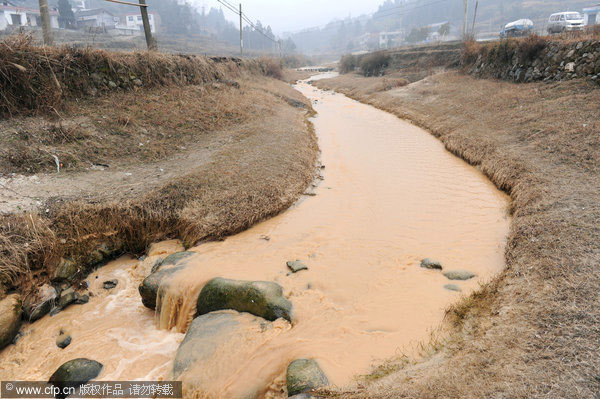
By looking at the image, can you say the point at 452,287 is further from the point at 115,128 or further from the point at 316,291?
the point at 115,128

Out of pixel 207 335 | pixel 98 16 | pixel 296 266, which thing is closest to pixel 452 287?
pixel 296 266

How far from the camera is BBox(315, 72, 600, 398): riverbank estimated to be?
377cm

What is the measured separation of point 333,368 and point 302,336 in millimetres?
893

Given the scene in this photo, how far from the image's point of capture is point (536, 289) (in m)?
5.39

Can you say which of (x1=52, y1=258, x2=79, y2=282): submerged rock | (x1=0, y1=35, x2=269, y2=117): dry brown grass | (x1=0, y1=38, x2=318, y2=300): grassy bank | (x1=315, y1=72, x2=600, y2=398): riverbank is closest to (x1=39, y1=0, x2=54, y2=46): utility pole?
(x1=0, y1=35, x2=269, y2=117): dry brown grass

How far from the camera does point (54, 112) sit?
11.3m

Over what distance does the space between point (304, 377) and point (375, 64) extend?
48.2 metres

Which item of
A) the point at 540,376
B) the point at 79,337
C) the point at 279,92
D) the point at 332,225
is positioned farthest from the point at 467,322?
the point at 279,92

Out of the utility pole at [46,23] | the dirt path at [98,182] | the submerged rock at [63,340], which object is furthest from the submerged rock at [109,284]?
the utility pole at [46,23]

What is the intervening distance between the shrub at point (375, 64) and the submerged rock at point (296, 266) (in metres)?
42.5

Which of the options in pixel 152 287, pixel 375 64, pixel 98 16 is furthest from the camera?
pixel 98 16

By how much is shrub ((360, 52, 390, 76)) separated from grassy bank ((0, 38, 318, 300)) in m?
33.5

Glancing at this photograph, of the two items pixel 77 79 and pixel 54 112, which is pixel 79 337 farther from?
pixel 77 79

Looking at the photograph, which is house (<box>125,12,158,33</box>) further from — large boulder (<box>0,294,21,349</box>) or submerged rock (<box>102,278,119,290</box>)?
large boulder (<box>0,294,21,349</box>)
